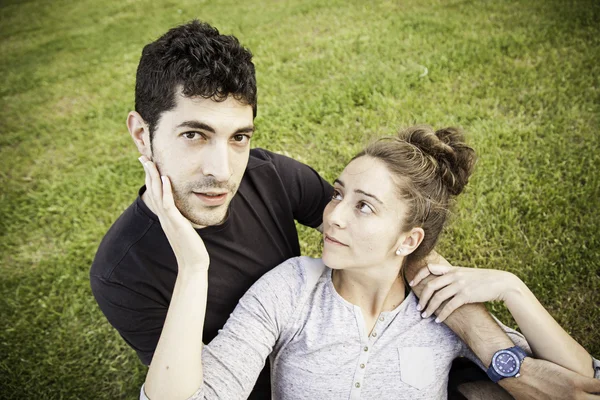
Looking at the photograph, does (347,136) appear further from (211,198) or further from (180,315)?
(180,315)

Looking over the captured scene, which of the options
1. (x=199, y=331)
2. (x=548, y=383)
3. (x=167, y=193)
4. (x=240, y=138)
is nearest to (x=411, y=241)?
(x=548, y=383)

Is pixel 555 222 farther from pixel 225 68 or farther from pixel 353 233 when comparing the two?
pixel 225 68

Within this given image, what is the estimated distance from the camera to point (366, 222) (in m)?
2.32

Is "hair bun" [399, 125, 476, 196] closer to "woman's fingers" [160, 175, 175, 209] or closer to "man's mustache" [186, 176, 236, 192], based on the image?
"man's mustache" [186, 176, 236, 192]

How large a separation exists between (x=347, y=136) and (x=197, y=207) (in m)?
3.10

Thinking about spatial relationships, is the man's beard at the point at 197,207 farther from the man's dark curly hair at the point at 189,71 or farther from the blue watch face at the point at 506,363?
the blue watch face at the point at 506,363

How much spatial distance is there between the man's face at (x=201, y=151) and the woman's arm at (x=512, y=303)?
1.30m

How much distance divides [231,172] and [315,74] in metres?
4.41

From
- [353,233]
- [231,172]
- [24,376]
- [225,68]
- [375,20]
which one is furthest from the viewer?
[375,20]

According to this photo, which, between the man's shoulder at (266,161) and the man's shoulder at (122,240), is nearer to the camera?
the man's shoulder at (122,240)

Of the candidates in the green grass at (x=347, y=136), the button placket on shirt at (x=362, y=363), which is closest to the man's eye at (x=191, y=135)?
the button placket on shirt at (x=362, y=363)

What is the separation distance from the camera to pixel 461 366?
242 centimetres

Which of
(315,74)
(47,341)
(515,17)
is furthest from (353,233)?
(515,17)

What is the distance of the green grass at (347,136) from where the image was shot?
3.57m
